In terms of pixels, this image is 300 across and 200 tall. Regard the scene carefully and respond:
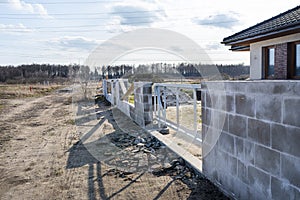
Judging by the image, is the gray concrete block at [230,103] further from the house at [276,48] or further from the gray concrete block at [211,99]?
the house at [276,48]

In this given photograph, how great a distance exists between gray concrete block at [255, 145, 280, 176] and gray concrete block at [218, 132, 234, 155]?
0.36 meters

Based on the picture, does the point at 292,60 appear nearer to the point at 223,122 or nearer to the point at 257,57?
the point at 257,57

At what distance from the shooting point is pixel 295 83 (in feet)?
5.34

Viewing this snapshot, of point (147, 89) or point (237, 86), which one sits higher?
point (237, 86)

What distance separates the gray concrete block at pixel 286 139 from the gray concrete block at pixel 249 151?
0.26 m

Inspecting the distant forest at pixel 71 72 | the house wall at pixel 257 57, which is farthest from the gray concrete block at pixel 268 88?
the distant forest at pixel 71 72

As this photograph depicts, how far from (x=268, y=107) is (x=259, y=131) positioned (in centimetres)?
24

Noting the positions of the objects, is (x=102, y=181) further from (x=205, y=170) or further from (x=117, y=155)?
(x=205, y=170)

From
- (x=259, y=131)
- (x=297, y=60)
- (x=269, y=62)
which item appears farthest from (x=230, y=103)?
(x=269, y=62)

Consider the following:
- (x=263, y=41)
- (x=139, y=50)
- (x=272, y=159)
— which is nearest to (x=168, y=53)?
(x=139, y=50)

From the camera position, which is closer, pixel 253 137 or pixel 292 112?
pixel 292 112

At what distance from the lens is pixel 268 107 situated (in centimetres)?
186

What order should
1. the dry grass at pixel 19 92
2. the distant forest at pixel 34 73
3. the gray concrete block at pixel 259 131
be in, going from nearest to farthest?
the gray concrete block at pixel 259 131, the dry grass at pixel 19 92, the distant forest at pixel 34 73

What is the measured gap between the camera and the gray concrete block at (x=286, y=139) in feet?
5.30
